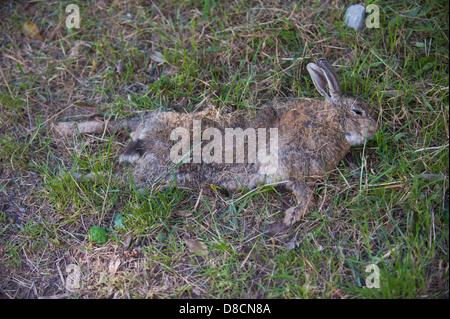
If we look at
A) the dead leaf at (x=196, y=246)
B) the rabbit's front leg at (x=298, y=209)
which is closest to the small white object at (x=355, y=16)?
the rabbit's front leg at (x=298, y=209)

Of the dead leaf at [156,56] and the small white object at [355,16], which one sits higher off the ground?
the small white object at [355,16]

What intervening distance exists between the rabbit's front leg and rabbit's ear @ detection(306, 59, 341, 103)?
770 millimetres

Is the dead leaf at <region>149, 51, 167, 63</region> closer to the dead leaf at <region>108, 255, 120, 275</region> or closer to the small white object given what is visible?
the small white object

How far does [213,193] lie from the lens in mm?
2826

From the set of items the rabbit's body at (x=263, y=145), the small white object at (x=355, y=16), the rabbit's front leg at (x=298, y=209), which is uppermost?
the small white object at (x=355, y=16)

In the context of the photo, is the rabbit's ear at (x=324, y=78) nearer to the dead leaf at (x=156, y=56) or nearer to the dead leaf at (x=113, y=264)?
the dead leaf at (x=156, y=56)

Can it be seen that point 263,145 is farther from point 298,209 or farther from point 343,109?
point 343,109

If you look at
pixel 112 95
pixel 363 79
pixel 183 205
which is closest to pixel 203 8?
pixel 112 95

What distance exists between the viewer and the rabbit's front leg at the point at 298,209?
8.71 ft

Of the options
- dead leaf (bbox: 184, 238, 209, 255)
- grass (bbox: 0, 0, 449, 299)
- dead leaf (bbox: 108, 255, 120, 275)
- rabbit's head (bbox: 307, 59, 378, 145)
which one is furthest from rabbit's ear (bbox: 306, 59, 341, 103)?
dead leaf (bbox: 108, 255, 120, 275)

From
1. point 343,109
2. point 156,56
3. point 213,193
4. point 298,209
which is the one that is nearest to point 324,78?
point 343,109

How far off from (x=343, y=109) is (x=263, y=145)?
69 cm

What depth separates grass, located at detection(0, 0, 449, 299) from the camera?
2.50 metres
